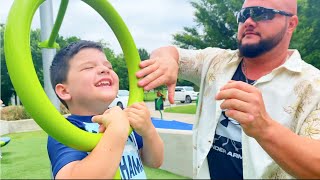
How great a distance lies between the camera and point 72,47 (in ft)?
3.91

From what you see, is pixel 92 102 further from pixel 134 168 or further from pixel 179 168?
pixel 179 168

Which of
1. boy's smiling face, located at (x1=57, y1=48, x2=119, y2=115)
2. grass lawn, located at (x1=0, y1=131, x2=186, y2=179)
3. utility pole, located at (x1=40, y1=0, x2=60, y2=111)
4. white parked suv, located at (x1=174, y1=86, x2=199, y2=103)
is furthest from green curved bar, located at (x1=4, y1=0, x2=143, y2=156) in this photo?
white parked suv, located at (x1=174, y1=86, x2=199, y2=103)

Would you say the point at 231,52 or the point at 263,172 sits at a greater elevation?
the point at 231,52

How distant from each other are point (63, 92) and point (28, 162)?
3.88 meters

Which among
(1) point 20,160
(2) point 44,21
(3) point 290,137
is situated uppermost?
(2) point 44,21

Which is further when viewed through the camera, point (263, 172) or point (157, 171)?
point (157, 171)

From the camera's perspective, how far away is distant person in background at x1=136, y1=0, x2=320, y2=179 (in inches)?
45.4

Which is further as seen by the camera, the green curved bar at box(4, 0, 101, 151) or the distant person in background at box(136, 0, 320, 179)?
the distant person in background at box(136, 0, 320, 179)

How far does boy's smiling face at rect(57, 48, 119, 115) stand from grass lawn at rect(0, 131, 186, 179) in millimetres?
2778

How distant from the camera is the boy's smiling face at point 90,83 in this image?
1.09m

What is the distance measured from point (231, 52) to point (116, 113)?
909mm

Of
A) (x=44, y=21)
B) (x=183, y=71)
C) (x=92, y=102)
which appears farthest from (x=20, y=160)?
(x=92, y=102)

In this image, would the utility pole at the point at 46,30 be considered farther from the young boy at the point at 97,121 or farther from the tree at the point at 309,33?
the tree at the point at 309,33

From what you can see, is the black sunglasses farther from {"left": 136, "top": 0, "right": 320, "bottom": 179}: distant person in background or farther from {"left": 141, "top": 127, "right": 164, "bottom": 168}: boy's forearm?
{"left": 141, "top": 127, "right": 164, "bottom": 168}: boy's forearm
